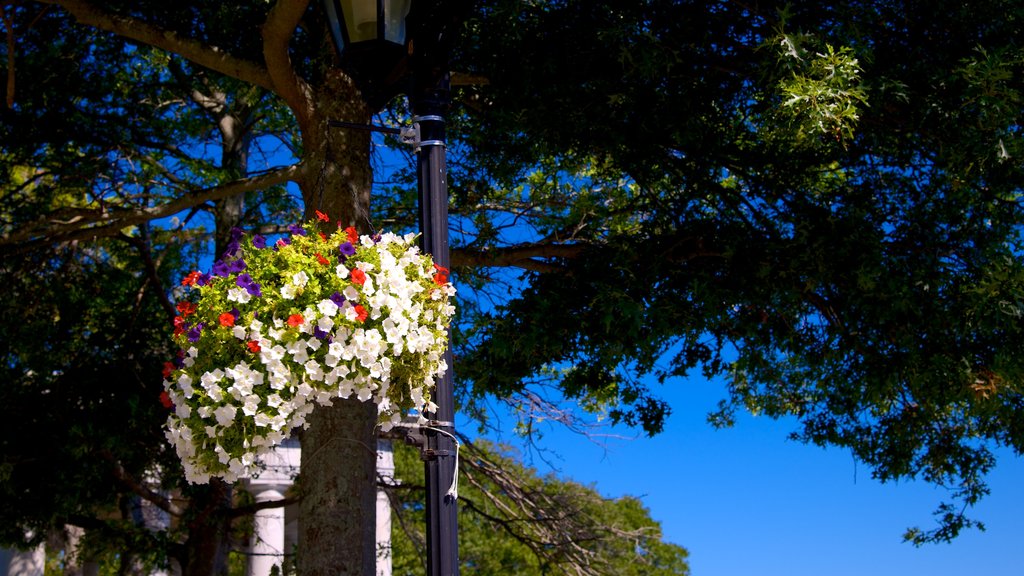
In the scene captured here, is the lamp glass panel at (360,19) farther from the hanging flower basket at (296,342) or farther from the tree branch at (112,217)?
the tree branch at (112,217)

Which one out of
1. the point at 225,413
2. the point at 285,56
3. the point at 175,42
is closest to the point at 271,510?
the point at 175,42

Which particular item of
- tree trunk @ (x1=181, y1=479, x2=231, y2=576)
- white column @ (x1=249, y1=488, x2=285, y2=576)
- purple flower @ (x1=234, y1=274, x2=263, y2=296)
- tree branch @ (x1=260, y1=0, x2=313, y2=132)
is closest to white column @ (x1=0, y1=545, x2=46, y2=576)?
white column @ (x1=249, y1=488, x2=285, y2=576)

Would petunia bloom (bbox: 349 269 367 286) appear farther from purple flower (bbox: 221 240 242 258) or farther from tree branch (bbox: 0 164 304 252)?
tree branch (bbox: 0 164 304 252)

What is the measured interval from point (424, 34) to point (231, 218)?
8.21m

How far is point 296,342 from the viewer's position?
4531 mm

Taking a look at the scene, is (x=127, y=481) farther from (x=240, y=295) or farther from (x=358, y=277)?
(x=358, y=277)

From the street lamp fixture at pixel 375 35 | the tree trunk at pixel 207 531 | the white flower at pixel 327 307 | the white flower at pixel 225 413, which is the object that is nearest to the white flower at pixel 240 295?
the white flower at pixel 327 307

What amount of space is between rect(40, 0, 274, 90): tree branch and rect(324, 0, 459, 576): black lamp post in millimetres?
3491

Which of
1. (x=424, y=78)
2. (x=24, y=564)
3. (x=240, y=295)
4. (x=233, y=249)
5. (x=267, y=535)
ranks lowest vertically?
(x=240, y=295)

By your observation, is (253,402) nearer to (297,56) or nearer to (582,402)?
(297,56)

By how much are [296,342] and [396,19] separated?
1734 millimetres

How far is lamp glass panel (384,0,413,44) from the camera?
198 inches

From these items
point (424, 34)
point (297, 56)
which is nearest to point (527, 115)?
point (297, 56)

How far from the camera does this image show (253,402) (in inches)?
177
